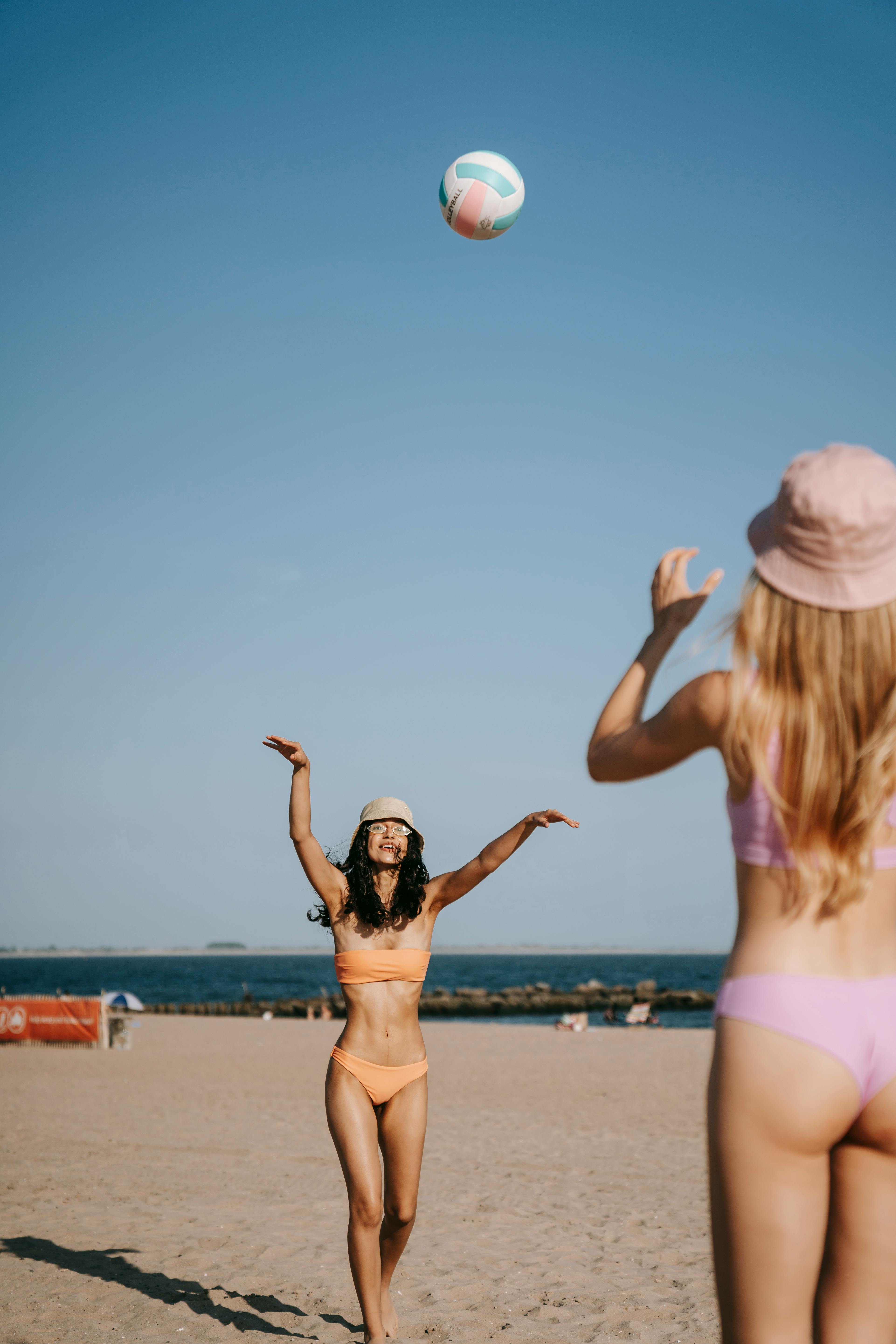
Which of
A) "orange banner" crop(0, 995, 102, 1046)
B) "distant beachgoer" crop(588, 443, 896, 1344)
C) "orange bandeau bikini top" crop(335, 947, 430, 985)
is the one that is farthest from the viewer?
"orange banner" crop(0, 995, 102, 1046)

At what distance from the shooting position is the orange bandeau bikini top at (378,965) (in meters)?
4.72

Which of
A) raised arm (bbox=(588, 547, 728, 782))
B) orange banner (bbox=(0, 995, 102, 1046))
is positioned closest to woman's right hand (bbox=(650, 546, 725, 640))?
raised arm (bbox=(588, 547, 728, 782))

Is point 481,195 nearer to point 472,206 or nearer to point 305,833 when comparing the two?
point 472,206

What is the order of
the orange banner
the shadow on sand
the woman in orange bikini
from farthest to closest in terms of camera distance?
the orange banner → the shadow on sand → the woman in orange bikini

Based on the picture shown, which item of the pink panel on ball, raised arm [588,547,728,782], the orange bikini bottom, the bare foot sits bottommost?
the bare foot

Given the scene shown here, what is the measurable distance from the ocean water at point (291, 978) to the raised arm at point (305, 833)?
113ft

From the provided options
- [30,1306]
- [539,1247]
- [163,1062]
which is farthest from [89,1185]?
[163,1062]

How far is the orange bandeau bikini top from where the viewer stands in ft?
15.5

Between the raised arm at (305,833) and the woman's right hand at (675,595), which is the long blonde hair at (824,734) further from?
the raised arm at (305,833)

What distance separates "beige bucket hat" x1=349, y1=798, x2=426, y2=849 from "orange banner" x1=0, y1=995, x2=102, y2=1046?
19.8 metres

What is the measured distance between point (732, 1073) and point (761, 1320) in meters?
0.42

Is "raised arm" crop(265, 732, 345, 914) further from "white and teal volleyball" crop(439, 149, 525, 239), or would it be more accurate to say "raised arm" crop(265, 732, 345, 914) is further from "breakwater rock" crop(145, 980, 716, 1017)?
"breakwater rock" crop(145, 980, 716, 1017)

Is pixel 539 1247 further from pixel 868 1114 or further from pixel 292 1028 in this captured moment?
pixel 292 1028

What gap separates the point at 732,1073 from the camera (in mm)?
1779
